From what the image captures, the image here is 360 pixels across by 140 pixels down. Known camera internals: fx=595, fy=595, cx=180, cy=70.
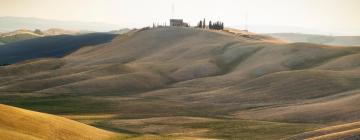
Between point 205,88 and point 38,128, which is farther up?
point 38,128

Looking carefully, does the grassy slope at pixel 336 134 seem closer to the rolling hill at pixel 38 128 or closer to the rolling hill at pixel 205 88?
the rolling hill at pixel 205 88

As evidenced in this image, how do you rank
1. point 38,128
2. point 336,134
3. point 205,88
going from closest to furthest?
point 336,134
point 38,128
point 205,88

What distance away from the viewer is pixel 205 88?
14200 centimetres

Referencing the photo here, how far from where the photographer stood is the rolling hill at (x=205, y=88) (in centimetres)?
9162

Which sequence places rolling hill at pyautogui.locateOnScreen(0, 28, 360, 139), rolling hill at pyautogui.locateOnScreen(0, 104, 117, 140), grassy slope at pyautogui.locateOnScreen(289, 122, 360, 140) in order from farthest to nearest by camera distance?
rolling hill at pyautogui.locateOnScreen(0, 28, 360, 139)
rolling hill at pyautogui.locateOnScreen(0, 104, 117, 140)
grassy slope at pyautogui.locateOnScreen(289, 122, 360, 140)

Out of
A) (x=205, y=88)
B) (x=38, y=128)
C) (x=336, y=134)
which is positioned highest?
(x=336, y=134)

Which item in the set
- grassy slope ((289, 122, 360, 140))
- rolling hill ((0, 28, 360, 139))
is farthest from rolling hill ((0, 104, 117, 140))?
grassy slope ((289, 122, 360, 140))

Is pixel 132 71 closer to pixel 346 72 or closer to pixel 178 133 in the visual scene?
pixel 346 72

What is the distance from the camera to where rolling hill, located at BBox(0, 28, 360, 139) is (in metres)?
91.6

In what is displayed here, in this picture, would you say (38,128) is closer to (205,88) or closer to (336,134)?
(336,134)

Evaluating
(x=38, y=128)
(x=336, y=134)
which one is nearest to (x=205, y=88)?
(x=38, y=128)

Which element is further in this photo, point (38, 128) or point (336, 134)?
point (38, 128)

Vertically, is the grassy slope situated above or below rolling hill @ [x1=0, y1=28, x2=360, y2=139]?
above

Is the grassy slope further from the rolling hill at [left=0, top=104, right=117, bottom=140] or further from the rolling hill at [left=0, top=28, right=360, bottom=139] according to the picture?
the rolling hill at [left=0, top=104, right=117, bottom=140]
